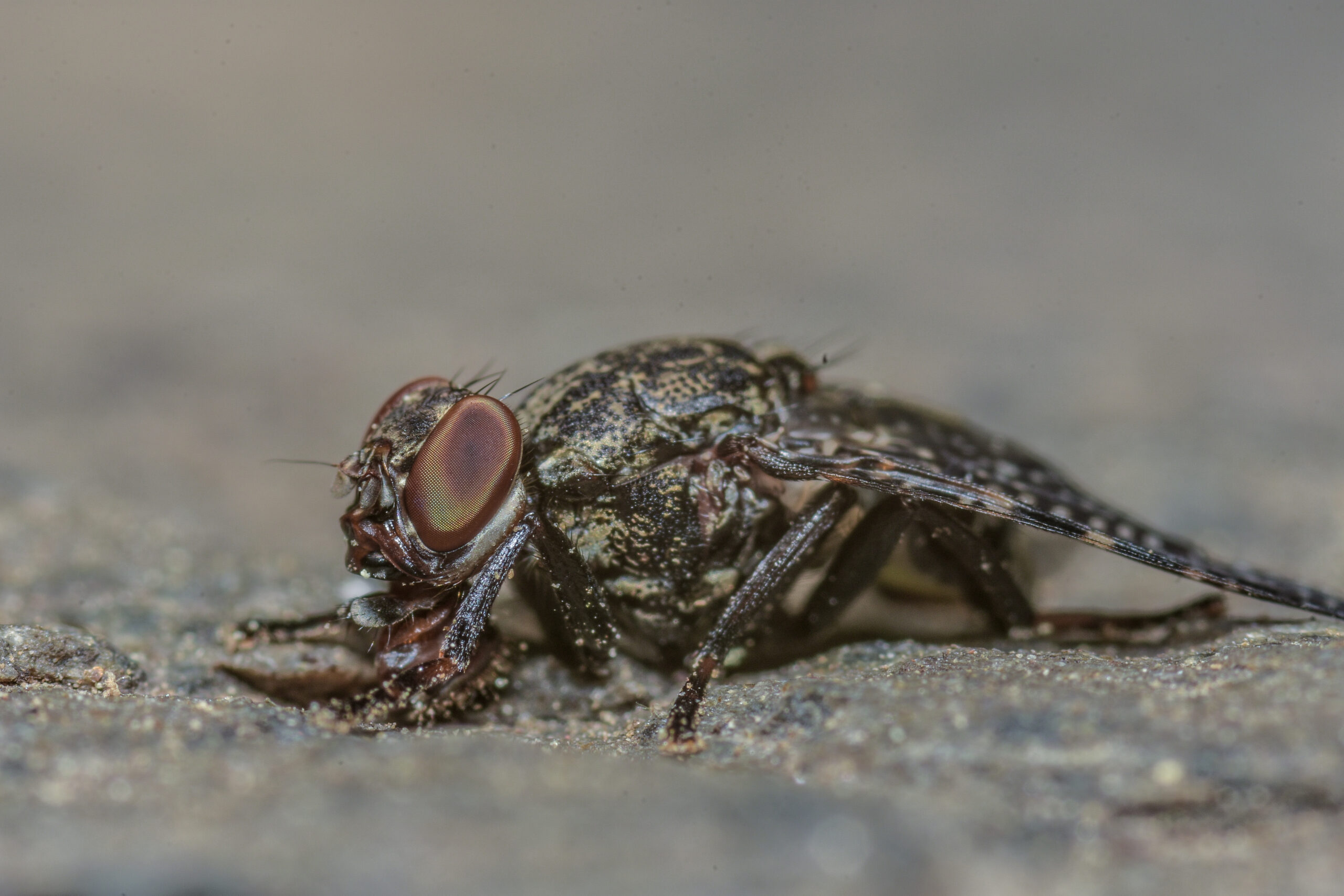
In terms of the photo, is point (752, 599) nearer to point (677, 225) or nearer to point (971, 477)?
point (971, 477)

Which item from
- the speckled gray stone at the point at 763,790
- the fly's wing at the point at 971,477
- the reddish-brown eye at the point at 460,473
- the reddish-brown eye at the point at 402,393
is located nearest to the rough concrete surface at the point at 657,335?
the speckled gray stone at the point at 763,790

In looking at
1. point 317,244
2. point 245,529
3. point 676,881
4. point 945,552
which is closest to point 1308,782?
point 676,881

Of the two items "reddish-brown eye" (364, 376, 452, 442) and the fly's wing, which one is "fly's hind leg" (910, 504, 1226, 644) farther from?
"reddish-brown eye" (364, 376, 452, 442)

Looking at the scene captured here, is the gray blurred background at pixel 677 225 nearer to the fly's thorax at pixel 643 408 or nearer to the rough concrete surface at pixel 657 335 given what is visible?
the rough concrete surface at pixel 657 335

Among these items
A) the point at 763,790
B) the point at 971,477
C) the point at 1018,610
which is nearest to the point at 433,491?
the point at 763,790

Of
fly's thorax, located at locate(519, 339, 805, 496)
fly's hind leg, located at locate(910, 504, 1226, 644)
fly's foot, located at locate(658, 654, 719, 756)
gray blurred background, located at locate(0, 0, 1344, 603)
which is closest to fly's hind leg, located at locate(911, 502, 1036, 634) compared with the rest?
fly's hind leg, located at locate(910, 504, 1226, 644)

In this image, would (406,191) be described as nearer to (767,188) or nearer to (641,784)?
(767,188)
